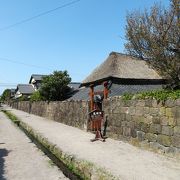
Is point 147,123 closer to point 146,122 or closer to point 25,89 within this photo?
point 146,122

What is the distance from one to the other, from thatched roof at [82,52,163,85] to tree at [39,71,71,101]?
6.23 metres

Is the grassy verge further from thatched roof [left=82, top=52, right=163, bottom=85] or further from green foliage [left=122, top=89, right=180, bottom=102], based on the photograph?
thatched roof [left=82, top=52, right=163, bottom=85]

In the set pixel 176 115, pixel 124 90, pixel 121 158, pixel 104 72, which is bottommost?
pixel 121 158

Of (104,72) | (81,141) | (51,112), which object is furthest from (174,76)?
(51,112)

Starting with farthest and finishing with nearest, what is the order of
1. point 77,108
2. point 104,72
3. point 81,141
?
point 104,72
point 77,108
point 81,141

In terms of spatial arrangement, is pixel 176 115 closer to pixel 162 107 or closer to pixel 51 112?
pixel 162 107

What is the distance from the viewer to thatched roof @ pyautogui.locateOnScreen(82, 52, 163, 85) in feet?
83.6

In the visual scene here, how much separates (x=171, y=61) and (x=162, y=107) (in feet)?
22.4

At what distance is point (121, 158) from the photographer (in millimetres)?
8414

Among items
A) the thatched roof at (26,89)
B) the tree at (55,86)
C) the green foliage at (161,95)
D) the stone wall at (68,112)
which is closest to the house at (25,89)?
the thatched roof at (26,89)

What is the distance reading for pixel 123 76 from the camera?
25.2 m

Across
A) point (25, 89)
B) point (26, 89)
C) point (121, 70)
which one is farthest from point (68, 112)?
point (25, 89)

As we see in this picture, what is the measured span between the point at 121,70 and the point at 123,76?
924mm

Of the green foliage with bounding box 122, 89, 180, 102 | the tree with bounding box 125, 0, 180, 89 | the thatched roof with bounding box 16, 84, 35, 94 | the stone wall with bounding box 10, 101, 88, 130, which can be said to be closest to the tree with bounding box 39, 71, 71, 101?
the stone wall with bounding box 10, 101, 88, 130
